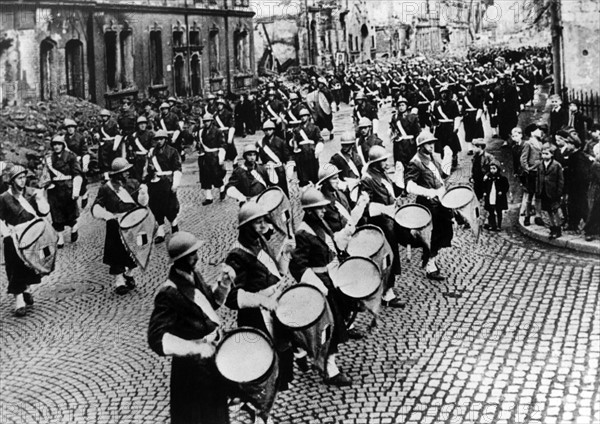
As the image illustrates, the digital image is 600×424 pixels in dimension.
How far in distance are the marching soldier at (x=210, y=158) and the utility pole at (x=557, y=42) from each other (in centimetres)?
803

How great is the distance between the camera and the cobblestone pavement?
5.96 metres

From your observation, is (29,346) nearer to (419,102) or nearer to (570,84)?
(570,84)

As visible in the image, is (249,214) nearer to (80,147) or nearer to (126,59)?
(126,59)

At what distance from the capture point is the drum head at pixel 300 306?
574 cm

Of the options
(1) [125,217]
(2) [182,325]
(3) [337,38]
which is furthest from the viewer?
(3) [337,38]

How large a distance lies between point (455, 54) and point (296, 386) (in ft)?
178

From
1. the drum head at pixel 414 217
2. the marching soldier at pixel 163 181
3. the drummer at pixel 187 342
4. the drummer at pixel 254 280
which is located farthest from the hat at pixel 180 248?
the marching soldier at pixel 163 181

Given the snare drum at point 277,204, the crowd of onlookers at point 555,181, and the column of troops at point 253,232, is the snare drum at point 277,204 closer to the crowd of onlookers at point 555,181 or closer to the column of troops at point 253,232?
the column of troops at point 253,232

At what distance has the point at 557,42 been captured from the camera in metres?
16.8

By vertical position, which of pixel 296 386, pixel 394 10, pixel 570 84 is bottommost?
pixel 296 386

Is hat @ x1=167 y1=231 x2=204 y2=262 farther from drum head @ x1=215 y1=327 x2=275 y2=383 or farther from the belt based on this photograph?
the belt

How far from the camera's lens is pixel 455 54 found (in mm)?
57125

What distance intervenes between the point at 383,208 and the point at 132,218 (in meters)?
3.23

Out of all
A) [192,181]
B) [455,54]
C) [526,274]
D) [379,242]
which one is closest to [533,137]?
[526,274]
